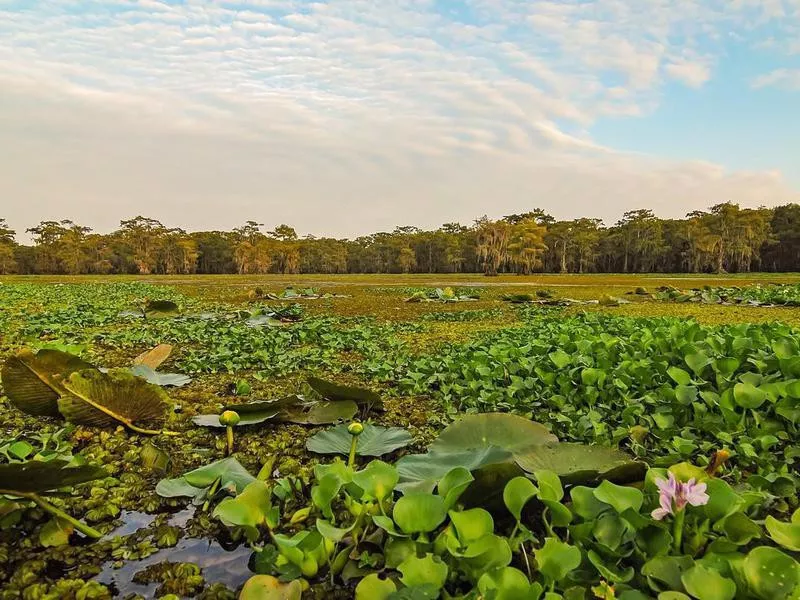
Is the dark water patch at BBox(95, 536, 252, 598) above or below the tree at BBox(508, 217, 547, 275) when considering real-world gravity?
below

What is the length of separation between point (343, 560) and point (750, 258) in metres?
59.4

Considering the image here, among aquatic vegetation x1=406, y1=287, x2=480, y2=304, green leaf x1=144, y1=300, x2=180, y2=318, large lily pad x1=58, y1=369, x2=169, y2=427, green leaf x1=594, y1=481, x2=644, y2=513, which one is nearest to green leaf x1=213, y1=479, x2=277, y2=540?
green leaf x1=594, y1=481, x2=644, y2=513

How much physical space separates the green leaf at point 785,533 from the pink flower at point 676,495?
168 millimetres

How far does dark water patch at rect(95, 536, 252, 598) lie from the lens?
120 cm

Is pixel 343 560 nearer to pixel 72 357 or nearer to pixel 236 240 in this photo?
pixel 72 357

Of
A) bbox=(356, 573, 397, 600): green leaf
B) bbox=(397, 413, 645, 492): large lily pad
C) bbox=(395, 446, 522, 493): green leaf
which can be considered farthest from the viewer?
bbox=(395, 446, 522, 493): green leaf

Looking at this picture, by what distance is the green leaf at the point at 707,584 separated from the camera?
970 mm

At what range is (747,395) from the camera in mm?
1987

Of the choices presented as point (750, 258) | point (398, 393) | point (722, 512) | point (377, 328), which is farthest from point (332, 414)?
point (750, 258)

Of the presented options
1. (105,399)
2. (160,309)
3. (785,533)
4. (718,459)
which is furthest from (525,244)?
(785,533)

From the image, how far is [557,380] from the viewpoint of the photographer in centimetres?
276

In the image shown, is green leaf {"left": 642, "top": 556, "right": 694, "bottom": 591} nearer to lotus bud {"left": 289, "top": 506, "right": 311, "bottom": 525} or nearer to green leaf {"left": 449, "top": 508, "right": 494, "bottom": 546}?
green leaf {"left": 449, "top": 508, "right": 494, "bottom": 546}

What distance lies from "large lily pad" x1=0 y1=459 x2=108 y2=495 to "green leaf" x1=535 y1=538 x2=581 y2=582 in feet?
3.66

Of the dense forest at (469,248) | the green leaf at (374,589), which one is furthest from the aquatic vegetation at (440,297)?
the dense forest at (469,248)
